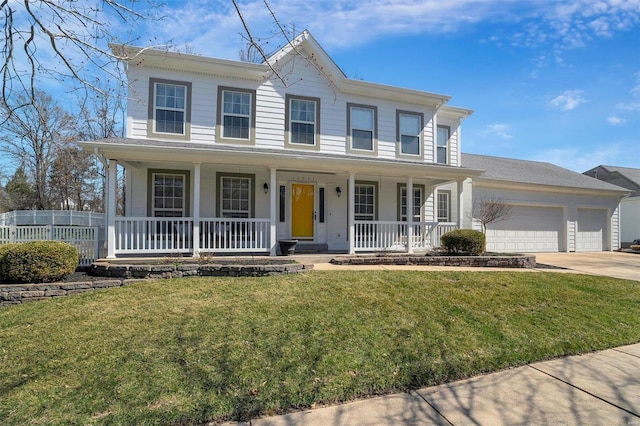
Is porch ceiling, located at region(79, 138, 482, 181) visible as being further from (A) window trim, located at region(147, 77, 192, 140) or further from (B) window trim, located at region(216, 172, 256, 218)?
(B) window trim, located at region(216, 172, 256, 218)

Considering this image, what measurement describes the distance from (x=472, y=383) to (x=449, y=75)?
10211 mm

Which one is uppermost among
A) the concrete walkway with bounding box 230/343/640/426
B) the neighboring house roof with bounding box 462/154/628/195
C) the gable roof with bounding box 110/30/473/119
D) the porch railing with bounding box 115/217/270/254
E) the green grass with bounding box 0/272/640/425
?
the gable roof with bounding box 110/30/473/119

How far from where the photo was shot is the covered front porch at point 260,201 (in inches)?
349

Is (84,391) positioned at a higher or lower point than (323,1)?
lower

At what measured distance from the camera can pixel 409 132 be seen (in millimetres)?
12461

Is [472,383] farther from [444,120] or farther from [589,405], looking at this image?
[444,120]

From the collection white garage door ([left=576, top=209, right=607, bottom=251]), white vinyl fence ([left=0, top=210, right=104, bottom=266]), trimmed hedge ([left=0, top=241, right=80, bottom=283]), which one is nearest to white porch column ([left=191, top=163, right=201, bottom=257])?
white vinyl fence ([left=0, top=210, right=104, bottom=266])

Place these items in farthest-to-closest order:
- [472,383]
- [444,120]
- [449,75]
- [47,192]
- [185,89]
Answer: [47,192] → [444,120] → [449,75] → [185,89] → [472,383]

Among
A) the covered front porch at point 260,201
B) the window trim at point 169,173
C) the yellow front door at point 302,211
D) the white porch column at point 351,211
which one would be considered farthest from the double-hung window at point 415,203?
the window trim at point 169,173

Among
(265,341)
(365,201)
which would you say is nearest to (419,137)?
(365,201)

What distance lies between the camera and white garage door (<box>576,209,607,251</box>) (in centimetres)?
1611

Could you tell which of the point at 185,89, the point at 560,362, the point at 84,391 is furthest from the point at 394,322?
the point at 185,89

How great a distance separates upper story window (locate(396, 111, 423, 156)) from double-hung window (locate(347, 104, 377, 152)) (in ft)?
3.42

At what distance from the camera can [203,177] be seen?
10.6 meters
